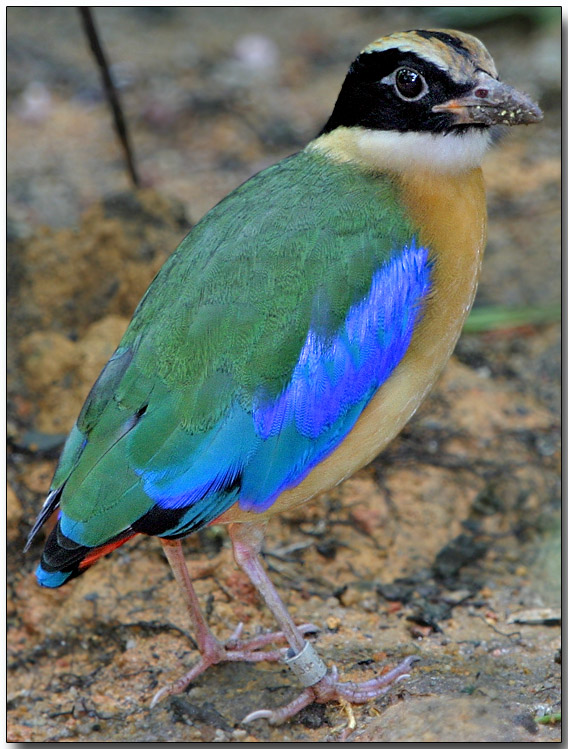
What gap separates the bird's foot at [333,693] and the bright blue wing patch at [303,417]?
823 millimetres

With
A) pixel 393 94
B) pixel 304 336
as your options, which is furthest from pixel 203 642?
pixel 393 94

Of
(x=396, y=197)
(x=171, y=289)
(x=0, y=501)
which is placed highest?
(x=396, y=197)

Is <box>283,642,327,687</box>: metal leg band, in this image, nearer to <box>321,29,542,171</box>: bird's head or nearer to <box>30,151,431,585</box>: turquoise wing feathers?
<box>30,151,431,585</box>: turquoise wing feathers

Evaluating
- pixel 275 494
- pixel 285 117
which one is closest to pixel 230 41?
pixel 285 117

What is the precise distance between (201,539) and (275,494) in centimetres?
132

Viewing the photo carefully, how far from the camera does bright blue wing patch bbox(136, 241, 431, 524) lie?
378 centimetres

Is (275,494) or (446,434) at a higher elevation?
(275,494)

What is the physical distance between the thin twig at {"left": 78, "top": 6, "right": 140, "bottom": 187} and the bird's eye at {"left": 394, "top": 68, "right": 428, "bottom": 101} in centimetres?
290

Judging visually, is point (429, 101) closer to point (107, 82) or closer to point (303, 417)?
point (303, 417)

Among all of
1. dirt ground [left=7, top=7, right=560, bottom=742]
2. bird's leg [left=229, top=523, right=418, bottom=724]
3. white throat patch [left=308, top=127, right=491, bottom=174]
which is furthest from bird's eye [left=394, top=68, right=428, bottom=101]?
dirt ground [left=7, top=7, right=560, bottom=742]

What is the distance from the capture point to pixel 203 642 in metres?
4.42

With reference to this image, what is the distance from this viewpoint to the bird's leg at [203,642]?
4.36 metres

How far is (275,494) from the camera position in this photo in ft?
12.9

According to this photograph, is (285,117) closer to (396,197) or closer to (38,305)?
(38,305)
